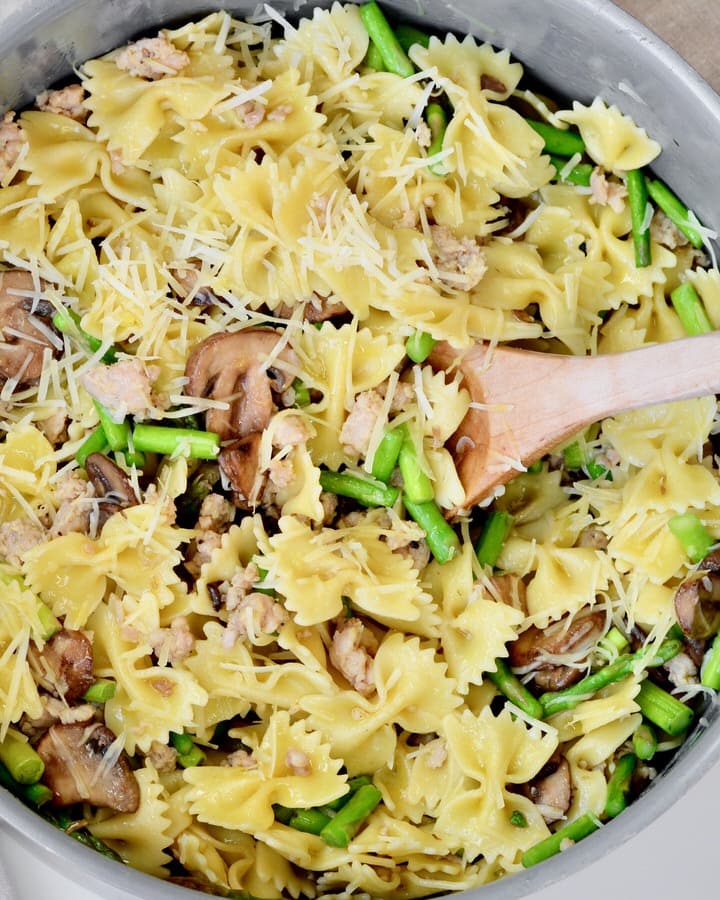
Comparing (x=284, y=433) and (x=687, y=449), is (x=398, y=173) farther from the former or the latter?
(x=687, y=449)

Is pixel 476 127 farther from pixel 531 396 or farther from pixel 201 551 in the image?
pixel 201 551

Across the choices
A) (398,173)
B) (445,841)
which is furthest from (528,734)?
(398,173)

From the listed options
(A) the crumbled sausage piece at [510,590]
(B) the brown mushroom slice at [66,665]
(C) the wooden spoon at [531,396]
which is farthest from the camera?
(A) the crumbled sausage piece at [510,590]

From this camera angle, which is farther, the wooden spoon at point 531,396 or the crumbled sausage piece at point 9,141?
the crumbled sausage piece at point 9,141

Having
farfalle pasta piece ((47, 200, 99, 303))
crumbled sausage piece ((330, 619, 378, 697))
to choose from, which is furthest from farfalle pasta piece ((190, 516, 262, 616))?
farfalle pasta piece ((47, 200, 99, 303))

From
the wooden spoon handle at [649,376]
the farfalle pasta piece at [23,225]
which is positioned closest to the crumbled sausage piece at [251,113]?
the farfalle pasta piece at [23,225]

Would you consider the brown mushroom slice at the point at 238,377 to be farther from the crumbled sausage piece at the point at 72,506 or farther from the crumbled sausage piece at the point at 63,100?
the crumbled sausage piece at the point at 63,100
